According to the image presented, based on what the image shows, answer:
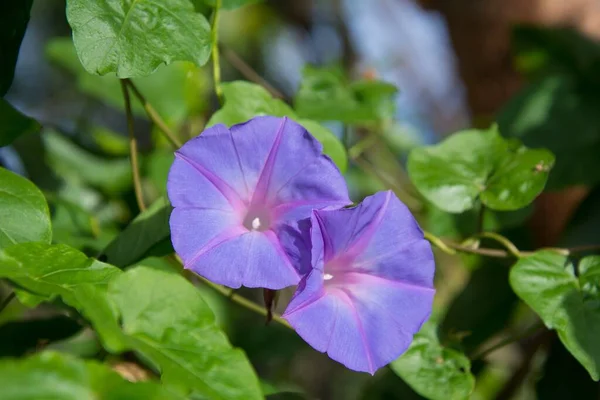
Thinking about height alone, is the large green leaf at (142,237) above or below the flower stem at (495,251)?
above

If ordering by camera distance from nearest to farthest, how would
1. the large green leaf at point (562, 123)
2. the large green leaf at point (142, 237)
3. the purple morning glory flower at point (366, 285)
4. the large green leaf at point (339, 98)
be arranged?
1. the purple morning glory flower at point (366, 285)
2. the large green leaf at point (142, 237)
3. the large green leaf at point (339, 98)
4. the large green leaf at point (562, 123)

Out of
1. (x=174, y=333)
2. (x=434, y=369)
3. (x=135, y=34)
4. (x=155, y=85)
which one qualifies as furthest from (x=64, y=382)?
(x=155, y=85)

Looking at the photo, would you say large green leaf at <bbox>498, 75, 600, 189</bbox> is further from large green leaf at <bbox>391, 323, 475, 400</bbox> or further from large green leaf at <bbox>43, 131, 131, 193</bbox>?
large green leaf at <bbox>43, 131, 131, 193</bbox>

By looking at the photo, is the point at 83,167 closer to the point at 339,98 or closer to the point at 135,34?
the point at 339,98

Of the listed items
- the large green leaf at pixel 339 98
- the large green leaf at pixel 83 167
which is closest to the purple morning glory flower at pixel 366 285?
the large green leaf at pixel 339 98

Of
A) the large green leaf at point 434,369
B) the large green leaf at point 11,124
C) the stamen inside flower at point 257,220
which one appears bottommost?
the large green leaf at point 434,369

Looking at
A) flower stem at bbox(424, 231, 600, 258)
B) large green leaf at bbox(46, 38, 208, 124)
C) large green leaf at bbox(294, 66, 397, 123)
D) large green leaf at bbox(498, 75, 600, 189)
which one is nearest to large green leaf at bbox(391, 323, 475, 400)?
flower stem at bbox(424, 231, 600, 258)

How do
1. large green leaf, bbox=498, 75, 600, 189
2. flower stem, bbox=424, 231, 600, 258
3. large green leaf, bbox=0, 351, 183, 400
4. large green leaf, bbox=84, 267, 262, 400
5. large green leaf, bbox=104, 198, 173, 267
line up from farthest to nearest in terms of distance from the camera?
1. large green leaf, bbox=498, 75, 600, 189
2. flower stem, bbox=424, 231, 600, 258
3. large green leaf, bbox=104, 198, 173, 267
4. large green leaf, bbox=84, 267, 262, 400
5. large green leaf, bbox=0, 351, 183, 400

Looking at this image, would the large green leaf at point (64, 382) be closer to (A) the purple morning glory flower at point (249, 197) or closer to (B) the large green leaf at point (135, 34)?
(A) the purple morning glory flower at point (249, 197)
